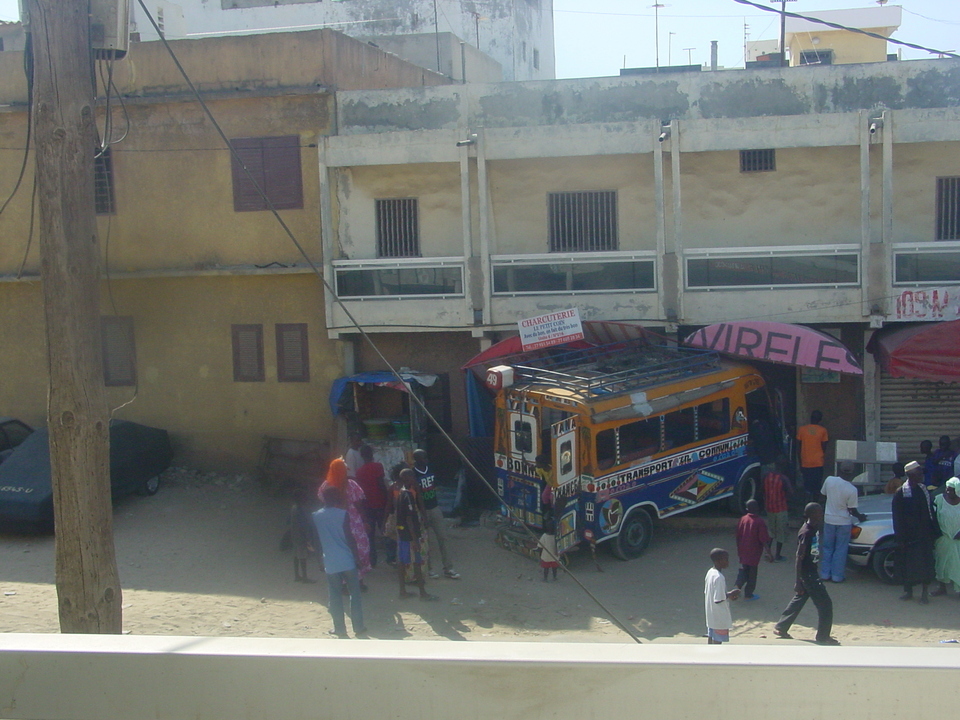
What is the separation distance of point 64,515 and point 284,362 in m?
8.74

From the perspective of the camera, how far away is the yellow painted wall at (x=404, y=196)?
45.9 feet

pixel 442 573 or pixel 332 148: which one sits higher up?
pixel 332 148

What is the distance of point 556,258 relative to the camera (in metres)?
13.2

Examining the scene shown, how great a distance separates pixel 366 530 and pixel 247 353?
17.6ft

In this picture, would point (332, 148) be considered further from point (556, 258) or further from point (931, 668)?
point (931, 668)

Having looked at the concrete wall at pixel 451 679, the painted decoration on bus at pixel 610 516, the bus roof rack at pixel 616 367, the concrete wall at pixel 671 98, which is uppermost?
the concrete wall at pixel 671 98

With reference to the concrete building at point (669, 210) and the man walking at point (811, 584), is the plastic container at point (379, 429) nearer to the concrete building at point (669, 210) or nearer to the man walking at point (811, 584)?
the concrete building at point (669, 210)

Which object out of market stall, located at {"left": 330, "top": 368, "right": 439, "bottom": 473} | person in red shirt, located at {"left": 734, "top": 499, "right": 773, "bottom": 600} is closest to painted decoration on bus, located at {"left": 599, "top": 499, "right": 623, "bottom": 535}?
person in red shirt, located at {"left": 734, "top": 499, "right": 773, "bottom": 600}

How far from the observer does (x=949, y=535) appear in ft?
29.6

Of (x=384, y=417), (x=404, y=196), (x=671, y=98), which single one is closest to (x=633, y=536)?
(x=384, y=417)

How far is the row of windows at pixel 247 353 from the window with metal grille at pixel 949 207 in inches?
393

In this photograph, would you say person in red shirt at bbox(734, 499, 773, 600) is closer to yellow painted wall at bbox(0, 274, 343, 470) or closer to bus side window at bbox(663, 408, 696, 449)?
bus side window at bbox(663, 408, 696, 449)

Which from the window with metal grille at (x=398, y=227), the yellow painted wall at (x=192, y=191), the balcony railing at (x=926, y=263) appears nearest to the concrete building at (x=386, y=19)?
the yellow painted wall at (x=192, y=191)

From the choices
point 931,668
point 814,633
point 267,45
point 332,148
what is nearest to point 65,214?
point 931,668
